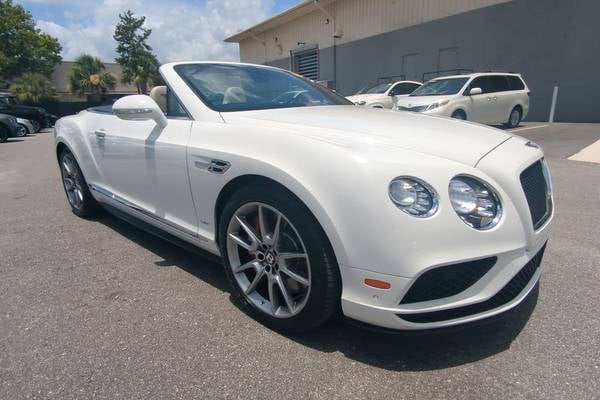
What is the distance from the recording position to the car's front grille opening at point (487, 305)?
1.67 m

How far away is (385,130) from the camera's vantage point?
78.8 inches

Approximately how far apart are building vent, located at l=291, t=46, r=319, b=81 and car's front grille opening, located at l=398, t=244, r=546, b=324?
2465 centimetres

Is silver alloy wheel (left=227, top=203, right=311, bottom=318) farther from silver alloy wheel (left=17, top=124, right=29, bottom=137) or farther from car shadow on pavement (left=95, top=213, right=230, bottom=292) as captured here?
silver alloy wheel (left=17, top=124, right=29, bottom=137)

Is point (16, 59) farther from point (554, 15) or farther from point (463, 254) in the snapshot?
point (463, 254)

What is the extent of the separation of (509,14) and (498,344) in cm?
1600

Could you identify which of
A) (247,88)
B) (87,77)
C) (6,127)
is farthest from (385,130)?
(87,77)

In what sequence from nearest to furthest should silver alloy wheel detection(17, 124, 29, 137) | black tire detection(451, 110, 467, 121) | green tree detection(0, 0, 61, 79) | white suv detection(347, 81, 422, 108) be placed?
Result: black tire detection(451, 110, 467, 121), white suv detection(347, 81, 422, 108), silver alloy wheel detection(17, 124, 29, 137), green tree detection(0, 0, 61, 79)

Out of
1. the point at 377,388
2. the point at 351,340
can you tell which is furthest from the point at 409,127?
the point at 377,388

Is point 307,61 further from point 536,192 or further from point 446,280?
point 446,280

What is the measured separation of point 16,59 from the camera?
4531 centimetres

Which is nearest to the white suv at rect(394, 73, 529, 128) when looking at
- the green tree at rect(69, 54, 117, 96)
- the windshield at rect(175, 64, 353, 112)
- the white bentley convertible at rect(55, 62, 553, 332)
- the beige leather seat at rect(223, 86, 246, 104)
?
the windshield at rect(175, 64, 353, 112)

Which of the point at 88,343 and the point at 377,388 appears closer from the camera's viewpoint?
the point at 377,388

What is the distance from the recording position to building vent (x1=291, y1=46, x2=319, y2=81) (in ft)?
82.9

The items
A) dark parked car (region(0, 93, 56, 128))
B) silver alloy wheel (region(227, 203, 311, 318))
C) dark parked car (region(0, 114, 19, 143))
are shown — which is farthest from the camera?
dark parked car (region(0, 93, 56, 128))
